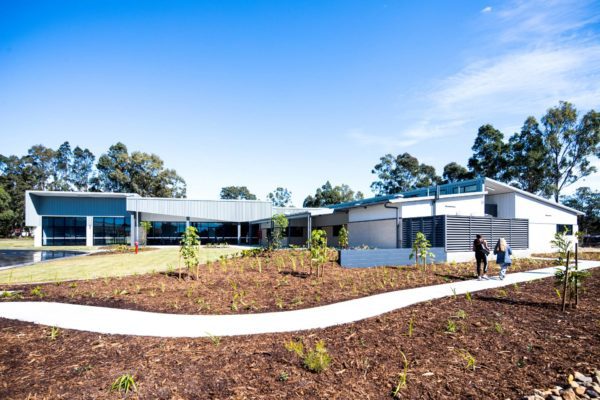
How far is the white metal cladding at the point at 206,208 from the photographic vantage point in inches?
1352

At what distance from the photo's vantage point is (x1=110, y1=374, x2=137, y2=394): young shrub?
12.5ft

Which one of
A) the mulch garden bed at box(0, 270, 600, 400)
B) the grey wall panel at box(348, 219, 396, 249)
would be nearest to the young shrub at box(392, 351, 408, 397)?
the mulch garden bed at box(0, 270, 600, 400)

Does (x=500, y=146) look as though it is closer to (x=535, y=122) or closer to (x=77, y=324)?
(x=535, y=122)

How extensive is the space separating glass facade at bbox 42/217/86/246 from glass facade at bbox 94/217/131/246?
56.6 inches

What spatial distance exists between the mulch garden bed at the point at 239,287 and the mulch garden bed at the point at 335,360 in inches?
81.7

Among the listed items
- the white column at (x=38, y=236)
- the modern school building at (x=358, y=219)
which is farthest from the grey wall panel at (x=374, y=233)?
the white column at (x=38, y=236)

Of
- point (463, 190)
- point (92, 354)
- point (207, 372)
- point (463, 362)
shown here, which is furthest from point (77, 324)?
point (463, 190)

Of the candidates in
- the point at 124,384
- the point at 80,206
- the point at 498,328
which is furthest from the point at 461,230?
the point at 80,206

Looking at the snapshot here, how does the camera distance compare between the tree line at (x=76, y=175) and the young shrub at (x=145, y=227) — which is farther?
the tree line at (x=76, y=175)

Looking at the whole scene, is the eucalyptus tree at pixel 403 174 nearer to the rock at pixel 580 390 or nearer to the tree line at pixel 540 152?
the tree line at pixel 540 152

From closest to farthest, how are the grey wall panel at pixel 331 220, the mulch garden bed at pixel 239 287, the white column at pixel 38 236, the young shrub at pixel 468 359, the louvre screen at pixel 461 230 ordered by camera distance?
the young shrub at pixel 468 359
the mulch garden bed at pixel 239 287
the louvre screen at pixel 461 230
the grey wall panel at pixel 331 220
the white column at pixel 38 236

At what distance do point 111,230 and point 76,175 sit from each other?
51925 mm

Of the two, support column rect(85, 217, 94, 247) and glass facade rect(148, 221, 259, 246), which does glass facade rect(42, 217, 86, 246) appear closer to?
support column rect(85, 217, 94, 247)

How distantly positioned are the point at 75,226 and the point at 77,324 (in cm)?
3682
